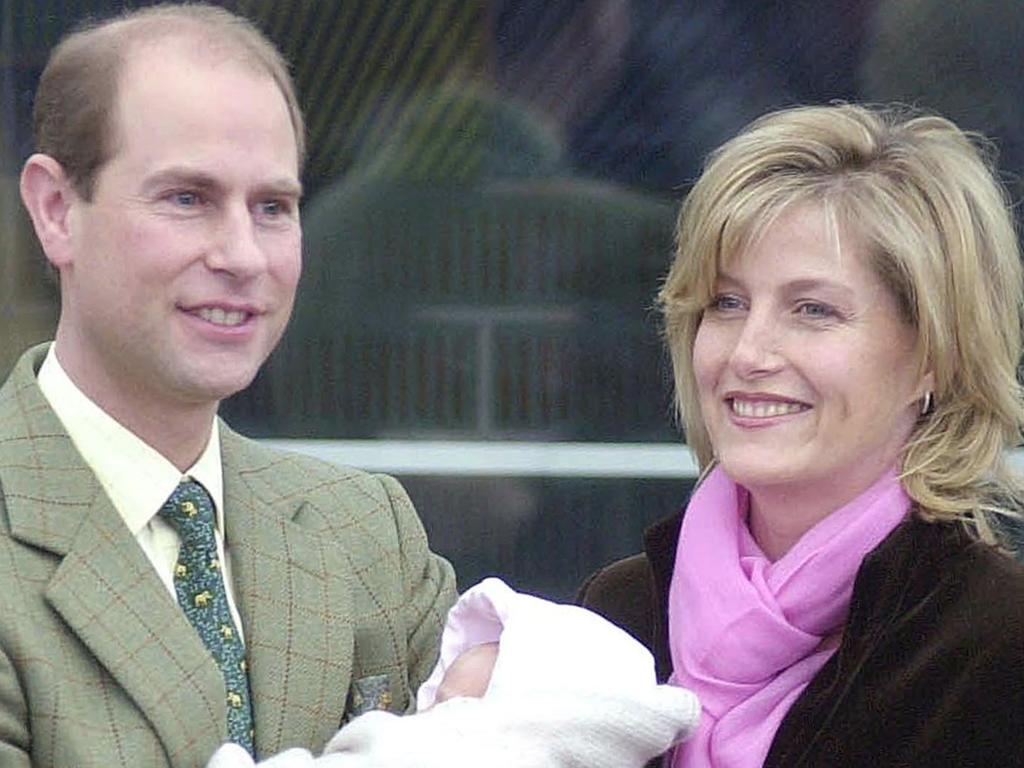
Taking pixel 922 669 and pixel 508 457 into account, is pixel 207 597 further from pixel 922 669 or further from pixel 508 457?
pixel 508 457

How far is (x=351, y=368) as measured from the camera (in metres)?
5.17

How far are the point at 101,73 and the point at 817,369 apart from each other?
99 centimetres

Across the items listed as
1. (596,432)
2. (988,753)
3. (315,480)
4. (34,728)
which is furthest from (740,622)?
(596,432)

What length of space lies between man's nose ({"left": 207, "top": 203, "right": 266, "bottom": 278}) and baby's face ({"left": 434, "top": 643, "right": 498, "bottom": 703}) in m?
0.58

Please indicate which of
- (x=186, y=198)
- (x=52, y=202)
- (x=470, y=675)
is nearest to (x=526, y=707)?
(x=470, y=675)

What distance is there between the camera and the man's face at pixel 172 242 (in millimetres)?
2828

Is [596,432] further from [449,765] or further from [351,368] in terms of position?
[449,765]

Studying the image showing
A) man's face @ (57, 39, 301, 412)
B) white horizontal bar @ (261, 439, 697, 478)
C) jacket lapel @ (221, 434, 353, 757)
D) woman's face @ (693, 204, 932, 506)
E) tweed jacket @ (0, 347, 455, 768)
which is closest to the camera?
tweed jacket @ (0, 347, 455, 768)

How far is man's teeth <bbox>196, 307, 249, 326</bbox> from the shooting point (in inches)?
112

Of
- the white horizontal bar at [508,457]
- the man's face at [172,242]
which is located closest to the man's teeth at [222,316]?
the man's face at [172,242]

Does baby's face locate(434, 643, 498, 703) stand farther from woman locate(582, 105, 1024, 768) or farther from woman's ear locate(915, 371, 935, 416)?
woman's ear locate(915, 371, 935, 416)

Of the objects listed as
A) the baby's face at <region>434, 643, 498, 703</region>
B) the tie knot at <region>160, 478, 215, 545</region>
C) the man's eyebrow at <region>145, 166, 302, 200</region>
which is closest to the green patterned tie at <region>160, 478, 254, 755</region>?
the tie knot at <region>160, 478, 215, 545</region>

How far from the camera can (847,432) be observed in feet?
9.98

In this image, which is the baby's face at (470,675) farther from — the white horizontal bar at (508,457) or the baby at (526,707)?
the white horizontal bar at (508,457)
